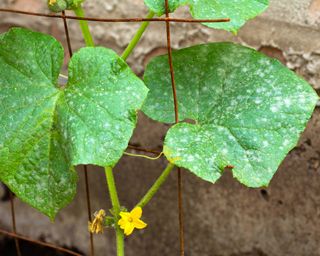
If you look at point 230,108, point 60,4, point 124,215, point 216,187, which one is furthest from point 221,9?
point 216,187

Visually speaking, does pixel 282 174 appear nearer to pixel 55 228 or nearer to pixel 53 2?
pixel 53 2

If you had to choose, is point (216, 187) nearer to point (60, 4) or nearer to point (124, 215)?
point (124, 215)

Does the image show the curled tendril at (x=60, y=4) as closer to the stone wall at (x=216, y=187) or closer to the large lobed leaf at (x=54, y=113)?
the large lobed leaf at (x=54, y=113)

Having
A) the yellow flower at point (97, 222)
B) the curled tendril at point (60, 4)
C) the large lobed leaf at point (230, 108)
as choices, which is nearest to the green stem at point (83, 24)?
the curled tendril at point (60, 4)

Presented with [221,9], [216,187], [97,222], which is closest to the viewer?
[221,9]

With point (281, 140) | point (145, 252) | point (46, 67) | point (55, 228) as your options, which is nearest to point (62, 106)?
point (46, 67)

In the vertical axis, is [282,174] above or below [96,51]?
below

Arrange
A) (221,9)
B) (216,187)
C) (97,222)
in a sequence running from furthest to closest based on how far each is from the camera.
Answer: (216,187), (97,222), (221,9)
